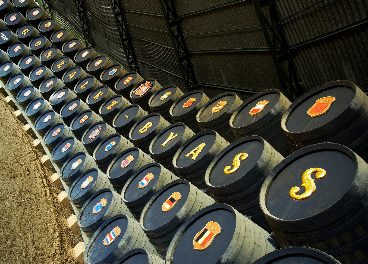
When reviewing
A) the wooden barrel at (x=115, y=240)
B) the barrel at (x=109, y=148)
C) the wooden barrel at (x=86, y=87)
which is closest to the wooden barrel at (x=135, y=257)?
the wooden barrel at (x=115, y=240)

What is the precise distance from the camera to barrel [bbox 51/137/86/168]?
29.9 ft

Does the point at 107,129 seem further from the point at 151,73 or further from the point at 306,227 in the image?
the point at 306,227

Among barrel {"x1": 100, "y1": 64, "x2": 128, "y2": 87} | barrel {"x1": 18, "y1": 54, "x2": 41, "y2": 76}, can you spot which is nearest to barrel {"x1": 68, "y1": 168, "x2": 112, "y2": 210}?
barrel {"x1": 100, "y1": 64, "x2": 128, "y2": 87}

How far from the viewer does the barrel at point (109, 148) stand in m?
7.66

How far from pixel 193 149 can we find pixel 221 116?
2.54ft

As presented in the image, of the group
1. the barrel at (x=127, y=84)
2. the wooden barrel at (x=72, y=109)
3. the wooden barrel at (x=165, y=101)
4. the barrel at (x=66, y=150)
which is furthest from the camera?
the wooden barrel at (x=72, y=109)

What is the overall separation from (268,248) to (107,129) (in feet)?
19.2

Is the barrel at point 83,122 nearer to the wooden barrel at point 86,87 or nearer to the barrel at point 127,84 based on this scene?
the barrel at point 127,84

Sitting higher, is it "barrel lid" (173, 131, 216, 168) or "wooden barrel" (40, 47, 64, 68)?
"wooden barrel" (40, 47, 64, 68)

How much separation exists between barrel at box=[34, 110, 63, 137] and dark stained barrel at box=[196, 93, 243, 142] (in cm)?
564

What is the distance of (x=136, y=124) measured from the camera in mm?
8125

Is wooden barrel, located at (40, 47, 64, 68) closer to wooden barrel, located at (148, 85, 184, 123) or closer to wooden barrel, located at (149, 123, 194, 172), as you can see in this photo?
wooden barrel, located at (148, 85, 184, 123)

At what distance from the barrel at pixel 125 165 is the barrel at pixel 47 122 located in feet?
14.0

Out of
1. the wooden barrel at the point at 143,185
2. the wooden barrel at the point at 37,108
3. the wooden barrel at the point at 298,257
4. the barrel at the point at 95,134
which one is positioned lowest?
the wooden barrel at the point at 143,185
